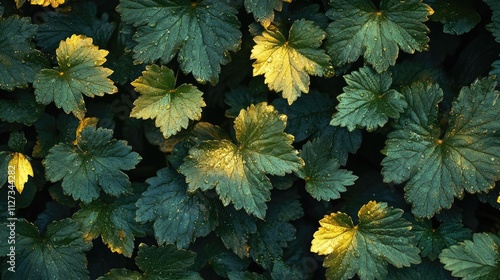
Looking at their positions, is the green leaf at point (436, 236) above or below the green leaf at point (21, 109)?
below

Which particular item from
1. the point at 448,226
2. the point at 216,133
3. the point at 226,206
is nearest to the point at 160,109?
the point at 216,133

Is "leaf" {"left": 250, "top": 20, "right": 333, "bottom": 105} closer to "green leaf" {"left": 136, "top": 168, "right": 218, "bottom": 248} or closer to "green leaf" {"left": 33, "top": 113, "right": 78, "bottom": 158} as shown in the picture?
"green leaf" {"left": 136, "top": 168, "right": 218, "bottom": 248}

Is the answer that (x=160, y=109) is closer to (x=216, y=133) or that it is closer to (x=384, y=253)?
(x=216, y=133)

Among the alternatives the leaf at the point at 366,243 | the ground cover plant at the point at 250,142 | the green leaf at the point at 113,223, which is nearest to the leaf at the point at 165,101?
the ground cover plant at the point at 250,142

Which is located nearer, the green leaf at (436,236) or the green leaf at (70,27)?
the green leaf at (436,236)

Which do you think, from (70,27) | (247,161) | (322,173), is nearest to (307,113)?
(322,173)

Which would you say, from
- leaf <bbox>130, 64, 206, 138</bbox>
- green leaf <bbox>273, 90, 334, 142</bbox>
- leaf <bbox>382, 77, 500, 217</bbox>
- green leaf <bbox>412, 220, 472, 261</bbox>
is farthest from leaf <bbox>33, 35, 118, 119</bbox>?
green leaf <bbox>412, 220, 472, 261</bbox>

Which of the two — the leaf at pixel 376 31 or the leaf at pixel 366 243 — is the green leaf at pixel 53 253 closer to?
the leaf at pixel 366 243
